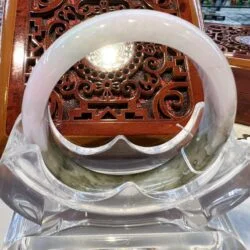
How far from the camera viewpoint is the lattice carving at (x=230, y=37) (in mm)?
1181

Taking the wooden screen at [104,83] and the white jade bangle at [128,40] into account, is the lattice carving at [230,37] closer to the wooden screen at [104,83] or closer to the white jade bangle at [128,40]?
the wooden screen at [104,83]

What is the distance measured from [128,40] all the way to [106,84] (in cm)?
42

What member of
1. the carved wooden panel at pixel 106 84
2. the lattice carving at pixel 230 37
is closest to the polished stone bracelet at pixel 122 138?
the carved wooden panel at pixel 106 84

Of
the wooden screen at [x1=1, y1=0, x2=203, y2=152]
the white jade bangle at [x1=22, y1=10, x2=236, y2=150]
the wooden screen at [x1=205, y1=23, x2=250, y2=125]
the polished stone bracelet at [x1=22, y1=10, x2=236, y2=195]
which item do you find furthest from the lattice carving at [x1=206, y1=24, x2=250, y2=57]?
the white jade bangle at [x1=22, y1=10, x2=236, y2=150]

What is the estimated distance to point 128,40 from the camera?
48cm

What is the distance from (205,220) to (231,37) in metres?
0.88

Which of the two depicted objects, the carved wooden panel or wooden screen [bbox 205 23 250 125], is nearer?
the carved wooden panel

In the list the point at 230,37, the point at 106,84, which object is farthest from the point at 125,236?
the point at 230,37

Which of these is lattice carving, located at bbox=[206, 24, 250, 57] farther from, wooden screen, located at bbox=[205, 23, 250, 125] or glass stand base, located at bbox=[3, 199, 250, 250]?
glass stand base, located at bbox=[3, 199, 250, 250]

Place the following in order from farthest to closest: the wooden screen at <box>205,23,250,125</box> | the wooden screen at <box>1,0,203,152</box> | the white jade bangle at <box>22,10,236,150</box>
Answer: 1. the wooden screen at <box>205,23,250,125</box>
2. the wooden screen at <box>1,0,203,152</box>
3. the white jade bangle at <box>22,10,236,150</box>

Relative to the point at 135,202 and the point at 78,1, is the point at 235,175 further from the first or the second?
the point at 78,1

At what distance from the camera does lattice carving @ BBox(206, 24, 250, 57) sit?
46.5 inches

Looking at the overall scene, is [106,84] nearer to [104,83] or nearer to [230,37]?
[104,83]

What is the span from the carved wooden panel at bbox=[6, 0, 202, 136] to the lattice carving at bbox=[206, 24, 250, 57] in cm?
27
